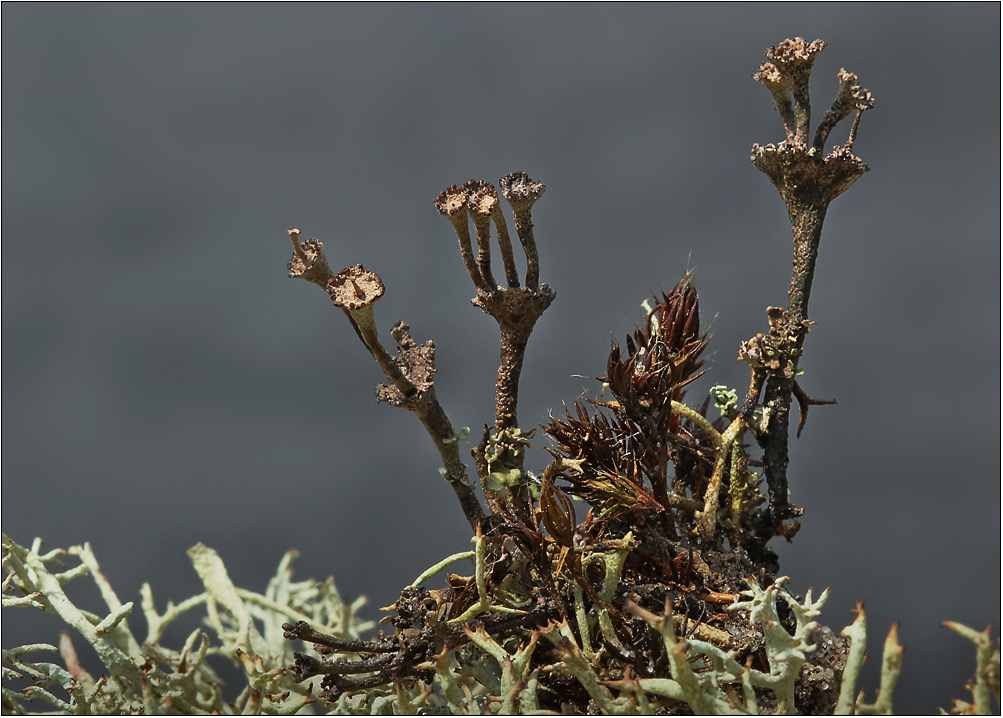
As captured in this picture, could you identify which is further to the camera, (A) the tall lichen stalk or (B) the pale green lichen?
(B) the pale green lichen

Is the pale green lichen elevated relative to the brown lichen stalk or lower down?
lower down

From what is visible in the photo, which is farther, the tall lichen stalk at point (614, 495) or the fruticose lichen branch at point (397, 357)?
the fruticose lichen branch at point (397, 357)

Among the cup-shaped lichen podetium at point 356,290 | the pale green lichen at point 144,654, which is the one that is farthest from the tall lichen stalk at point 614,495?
the pale green lichen at point 144,654

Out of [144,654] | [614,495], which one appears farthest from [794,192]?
[144,654]

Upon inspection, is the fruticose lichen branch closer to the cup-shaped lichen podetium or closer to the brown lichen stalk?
the cup-shaped lichen podetium

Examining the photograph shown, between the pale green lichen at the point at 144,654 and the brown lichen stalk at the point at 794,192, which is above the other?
the brown lichen stalk at the point at 794,192

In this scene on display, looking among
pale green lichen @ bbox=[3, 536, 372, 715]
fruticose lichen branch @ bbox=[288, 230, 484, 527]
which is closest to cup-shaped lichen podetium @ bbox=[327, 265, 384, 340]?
fruticose lichen branch @ bbox=[288, 230, 484, 527]

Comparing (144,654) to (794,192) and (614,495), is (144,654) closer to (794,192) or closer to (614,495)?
(614,495)

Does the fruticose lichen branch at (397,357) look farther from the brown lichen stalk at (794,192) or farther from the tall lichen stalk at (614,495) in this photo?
the brown lichen stalk at (794,192)
